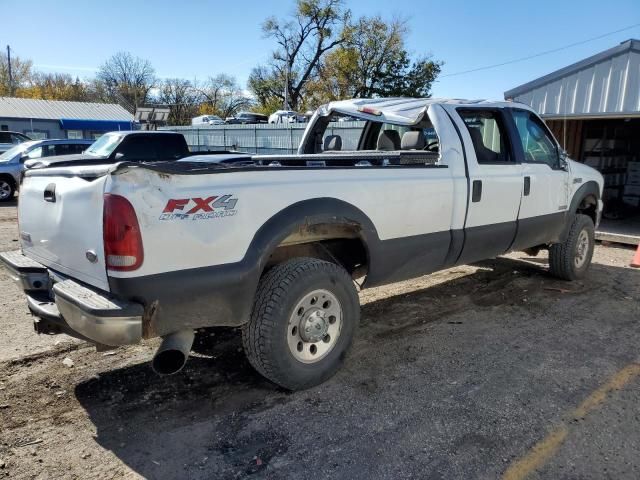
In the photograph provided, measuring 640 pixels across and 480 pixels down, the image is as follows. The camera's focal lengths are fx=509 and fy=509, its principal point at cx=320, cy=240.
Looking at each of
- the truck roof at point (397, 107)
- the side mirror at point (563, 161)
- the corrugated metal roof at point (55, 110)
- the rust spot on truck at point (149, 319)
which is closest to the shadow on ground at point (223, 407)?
the rust spot on truck at point (149, 319)

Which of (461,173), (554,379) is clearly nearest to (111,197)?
(461,173)

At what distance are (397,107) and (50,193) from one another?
10.5 ft

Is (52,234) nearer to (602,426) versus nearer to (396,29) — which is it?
(602,426)

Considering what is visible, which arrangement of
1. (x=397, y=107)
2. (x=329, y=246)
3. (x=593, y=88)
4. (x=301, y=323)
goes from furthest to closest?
(x=593, y=88) < (x=397, y=107) < (x=329, y=246) < (x=301, y=323)

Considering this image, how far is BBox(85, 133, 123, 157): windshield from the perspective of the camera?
1265 cm

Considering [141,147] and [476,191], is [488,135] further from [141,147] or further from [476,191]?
[141,147]

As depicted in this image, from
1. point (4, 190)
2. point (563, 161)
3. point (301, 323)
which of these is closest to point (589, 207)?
point (563, 161)

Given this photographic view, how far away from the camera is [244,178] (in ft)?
9.89

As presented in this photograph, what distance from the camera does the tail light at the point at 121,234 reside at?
2641 millimetres

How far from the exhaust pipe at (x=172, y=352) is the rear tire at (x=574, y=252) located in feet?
16.0

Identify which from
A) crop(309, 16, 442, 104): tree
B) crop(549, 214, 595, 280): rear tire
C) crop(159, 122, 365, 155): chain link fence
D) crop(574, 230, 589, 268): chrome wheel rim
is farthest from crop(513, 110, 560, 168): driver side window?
crop(309, 16, 442, 104): tree

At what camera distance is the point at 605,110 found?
10.3 m

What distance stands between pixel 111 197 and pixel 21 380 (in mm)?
1905

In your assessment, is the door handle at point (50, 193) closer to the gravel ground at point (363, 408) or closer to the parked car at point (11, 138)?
the gravel ground at point (363, 408)
